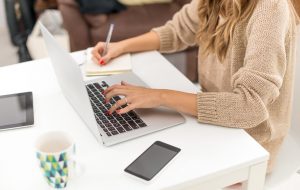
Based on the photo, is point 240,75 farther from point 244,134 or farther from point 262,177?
point 262,177

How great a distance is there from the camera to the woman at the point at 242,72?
1.17 metres

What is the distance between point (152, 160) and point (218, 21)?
0.56m

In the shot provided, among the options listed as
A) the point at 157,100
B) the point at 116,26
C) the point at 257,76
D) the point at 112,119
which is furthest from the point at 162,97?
the point at 116,26

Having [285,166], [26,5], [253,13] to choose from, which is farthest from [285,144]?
[26,5]

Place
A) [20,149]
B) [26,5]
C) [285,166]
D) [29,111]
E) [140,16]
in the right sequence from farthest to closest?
[26,5] → [140,16] → [285,166] → [29,111] → [20,149]

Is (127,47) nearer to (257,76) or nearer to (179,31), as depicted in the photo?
(179,31)

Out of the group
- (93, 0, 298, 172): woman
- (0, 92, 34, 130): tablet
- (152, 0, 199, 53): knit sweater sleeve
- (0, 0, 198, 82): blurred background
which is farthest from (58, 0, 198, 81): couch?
(0, 92, 34, 130): tablet

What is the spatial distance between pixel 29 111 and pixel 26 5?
6.59 feet

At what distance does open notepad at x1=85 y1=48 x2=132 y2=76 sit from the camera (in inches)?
57.3

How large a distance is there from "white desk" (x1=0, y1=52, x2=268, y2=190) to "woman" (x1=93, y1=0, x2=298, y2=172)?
2.3 inches

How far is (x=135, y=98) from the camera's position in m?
1.24

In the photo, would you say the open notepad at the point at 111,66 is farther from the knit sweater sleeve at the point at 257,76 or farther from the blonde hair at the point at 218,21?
the knit sweater sleeve at the point at 257,76

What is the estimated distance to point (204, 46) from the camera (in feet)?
4.82

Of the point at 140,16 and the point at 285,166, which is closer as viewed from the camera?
the point at 285,166
